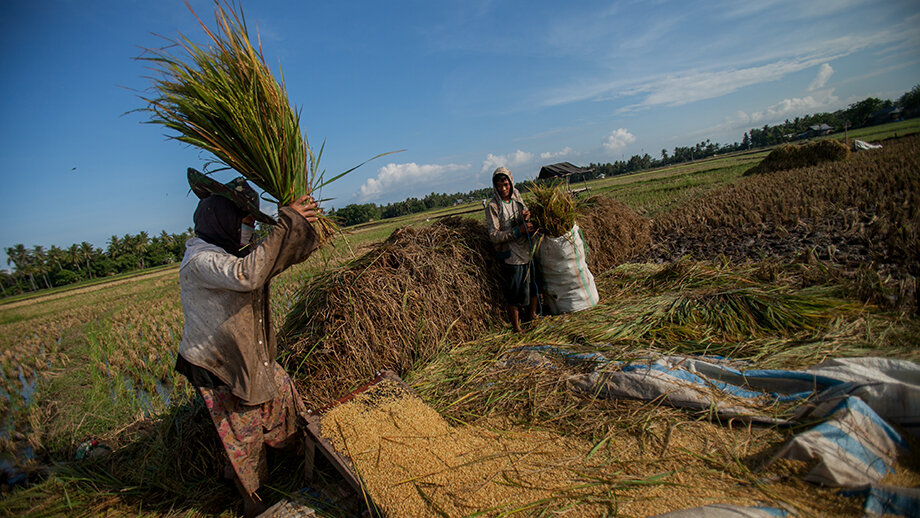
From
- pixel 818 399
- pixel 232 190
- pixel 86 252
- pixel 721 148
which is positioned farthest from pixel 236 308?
pixel 721 148

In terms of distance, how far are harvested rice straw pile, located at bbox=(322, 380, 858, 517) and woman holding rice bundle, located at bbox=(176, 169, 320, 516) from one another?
0.44 m

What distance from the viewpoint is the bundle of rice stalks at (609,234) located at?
522 centimetres

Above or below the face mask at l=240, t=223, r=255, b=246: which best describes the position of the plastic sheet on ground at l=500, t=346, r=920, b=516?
below

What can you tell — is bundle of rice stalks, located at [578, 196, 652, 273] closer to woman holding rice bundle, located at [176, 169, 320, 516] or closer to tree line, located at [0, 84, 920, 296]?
woman holding rice bundle, located at [176, 169, 320, 516]

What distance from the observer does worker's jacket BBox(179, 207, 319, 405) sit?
178 centimetres

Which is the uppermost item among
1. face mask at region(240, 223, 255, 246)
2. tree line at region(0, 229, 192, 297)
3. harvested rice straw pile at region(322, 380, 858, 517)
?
tree line at region(0, 229, 192, 297)

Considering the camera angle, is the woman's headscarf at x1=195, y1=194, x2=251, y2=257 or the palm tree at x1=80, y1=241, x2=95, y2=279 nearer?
the woman's headscarf at x1=195, y1=194, x2=251, y2=257

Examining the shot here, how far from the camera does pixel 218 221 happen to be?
194cm

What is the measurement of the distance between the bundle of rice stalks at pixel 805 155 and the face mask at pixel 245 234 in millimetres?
16796

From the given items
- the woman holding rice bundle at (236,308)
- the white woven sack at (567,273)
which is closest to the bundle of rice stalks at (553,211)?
the white woven sack at (567,273)

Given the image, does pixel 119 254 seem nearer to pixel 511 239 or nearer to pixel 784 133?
pixel 511 239

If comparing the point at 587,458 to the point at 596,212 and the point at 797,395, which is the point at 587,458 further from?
the point at 596,212

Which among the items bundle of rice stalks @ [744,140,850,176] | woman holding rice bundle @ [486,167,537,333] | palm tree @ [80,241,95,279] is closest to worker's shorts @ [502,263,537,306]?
woman holding rice bundle @ [486,167,537,333]

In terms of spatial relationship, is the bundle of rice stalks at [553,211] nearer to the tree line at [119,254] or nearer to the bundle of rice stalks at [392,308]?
the bundle of rice stalks at [392,308]
